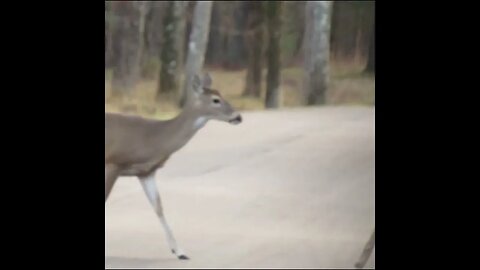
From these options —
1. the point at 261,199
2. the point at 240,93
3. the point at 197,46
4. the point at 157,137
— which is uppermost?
the point at 197,46

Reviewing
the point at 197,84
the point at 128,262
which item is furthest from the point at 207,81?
the point at 128,262

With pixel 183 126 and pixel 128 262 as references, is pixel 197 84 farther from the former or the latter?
pixel 128 262

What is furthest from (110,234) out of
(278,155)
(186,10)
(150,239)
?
(186,10)

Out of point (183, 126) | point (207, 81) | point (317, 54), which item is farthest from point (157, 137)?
point (317, 54)

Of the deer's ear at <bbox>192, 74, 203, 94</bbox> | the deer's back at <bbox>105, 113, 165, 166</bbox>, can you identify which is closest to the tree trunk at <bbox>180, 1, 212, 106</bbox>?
the deer's ear at <bbox>192, 74, 203, 94</bbox>

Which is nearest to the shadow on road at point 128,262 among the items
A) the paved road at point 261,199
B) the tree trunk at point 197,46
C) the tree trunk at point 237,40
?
the paved road at point 261,199

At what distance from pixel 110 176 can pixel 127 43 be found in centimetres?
31

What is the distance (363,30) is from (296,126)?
0.29m

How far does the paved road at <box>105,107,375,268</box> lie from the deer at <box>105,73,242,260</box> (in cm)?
2

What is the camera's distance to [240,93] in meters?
1.67

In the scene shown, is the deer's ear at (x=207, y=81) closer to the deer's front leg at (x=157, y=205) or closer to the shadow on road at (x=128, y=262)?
the deer's front leg at (x=157, y=205)

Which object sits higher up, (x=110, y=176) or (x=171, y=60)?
(x=171, y=60)

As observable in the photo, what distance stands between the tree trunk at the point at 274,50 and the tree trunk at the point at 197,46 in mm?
149
